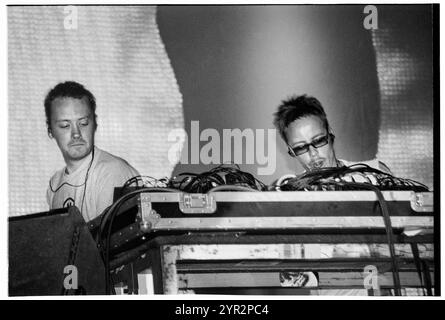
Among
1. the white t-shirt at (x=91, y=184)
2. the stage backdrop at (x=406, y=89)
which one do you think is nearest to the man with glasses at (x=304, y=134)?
the stage backdrop at (x=406, y=89)

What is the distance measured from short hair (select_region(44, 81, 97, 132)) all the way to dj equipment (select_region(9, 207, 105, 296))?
351mm

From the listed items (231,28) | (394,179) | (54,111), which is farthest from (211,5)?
(394,179)

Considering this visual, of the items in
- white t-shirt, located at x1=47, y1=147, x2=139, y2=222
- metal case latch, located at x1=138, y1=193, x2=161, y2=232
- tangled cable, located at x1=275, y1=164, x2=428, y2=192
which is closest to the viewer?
metal case latch, located at x1=138, y1=193, x2=161, y2=232

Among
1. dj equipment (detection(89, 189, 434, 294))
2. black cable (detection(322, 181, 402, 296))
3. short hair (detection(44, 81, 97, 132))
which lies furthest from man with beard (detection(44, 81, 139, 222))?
black cable (detection(322, 181, 402, 296))

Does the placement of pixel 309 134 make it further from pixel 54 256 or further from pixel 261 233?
pixel 54 256

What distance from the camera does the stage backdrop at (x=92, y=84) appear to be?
5.54 feet

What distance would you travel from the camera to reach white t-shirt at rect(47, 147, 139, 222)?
1.68 m

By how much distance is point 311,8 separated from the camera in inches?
69.5

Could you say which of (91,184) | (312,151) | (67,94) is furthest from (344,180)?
(67,94)

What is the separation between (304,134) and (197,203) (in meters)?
0.44

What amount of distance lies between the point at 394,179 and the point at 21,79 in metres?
1.06

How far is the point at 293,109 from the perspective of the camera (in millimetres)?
1719

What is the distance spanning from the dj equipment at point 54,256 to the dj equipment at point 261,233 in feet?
0.19

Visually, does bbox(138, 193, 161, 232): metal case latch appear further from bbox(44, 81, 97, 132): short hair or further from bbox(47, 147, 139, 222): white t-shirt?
bbox(44, 81, 97, 132): short hair
